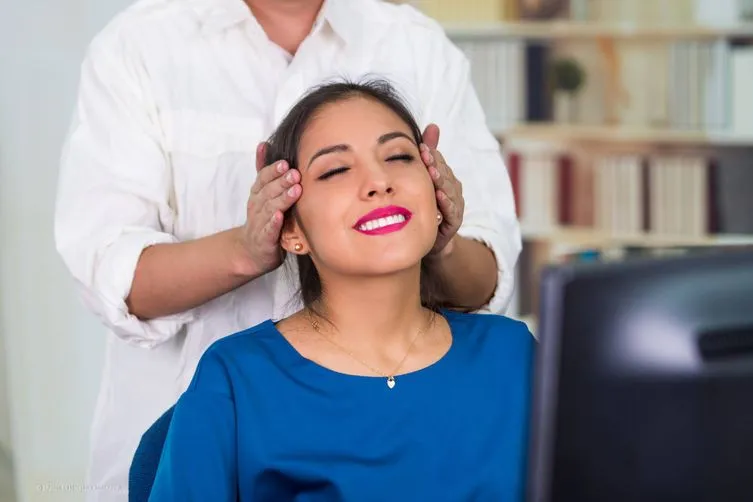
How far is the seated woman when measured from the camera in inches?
52.9

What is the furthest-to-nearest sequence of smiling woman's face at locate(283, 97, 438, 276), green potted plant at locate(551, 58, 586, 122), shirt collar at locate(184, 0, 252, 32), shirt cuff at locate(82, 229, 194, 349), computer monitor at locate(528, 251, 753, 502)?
1. green potted plant at locate(551, 58, 586, 122)
2. shirt collar at locate(184, 0, 252, 32)
3. shirt cuff at locate(82, 229, 194, 349)
4. smiling woman's face at locate(283, 97, 438, 276)
5. computer monitor at locate(528, 251, 753, 502)

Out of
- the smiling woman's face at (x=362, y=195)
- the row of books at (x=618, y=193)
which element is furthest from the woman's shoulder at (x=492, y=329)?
the row of books at (x=618, y=193)

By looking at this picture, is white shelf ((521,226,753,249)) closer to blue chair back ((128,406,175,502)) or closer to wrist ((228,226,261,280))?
wrist ((228,226,261,280))

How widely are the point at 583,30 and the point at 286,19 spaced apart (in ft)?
9.65

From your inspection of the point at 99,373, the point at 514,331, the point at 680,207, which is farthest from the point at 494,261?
the point at 680,207

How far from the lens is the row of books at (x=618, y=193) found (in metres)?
4.62

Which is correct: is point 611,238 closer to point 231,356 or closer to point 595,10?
point 595,10

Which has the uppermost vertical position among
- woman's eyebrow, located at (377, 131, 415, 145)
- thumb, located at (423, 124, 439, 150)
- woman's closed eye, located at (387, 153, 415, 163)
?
woman's eyebrow, located at (377, 131, 415, 145)

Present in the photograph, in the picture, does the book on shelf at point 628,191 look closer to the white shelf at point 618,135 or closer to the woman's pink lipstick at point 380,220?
the white shelf at point 618,135

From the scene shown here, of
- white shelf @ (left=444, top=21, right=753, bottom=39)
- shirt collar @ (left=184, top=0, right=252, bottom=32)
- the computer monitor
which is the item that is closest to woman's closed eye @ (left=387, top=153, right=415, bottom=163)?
shirt collar @ (left=184, top=0, right=252, bottom=32)

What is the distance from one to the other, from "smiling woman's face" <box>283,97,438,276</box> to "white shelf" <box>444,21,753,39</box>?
124 inches

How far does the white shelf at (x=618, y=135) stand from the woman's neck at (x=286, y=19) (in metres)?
2.95

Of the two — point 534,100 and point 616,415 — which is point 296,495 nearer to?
point 616,415

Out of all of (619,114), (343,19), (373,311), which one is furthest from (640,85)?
(373,311)
